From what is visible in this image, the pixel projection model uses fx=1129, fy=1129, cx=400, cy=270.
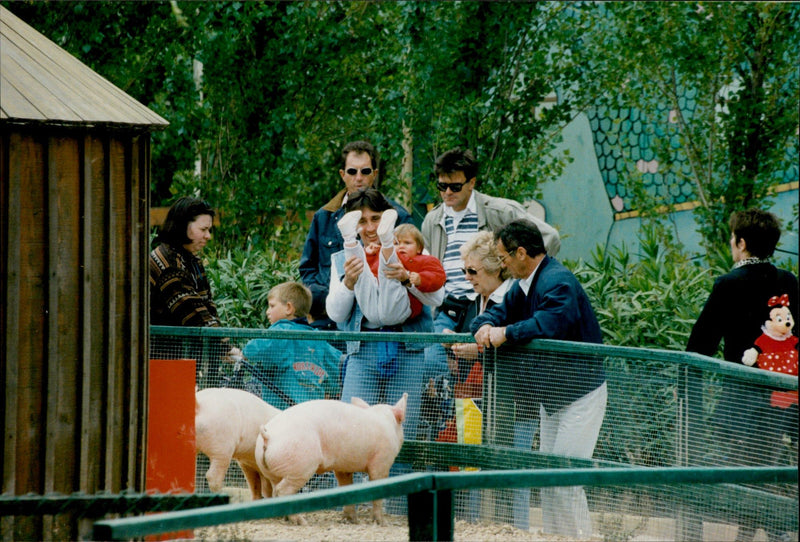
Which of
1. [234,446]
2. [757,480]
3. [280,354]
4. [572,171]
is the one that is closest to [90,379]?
[234,446]

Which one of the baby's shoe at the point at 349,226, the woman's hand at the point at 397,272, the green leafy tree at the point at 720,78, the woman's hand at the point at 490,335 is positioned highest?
the green leafy tree at the point at 720,78

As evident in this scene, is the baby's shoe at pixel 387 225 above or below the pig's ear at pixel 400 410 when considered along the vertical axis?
above

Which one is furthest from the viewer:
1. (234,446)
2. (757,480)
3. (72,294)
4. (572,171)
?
(572,171)

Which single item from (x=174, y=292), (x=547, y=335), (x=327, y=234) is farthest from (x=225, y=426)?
(x=327, y=234)

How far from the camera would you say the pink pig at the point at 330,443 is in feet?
17.7

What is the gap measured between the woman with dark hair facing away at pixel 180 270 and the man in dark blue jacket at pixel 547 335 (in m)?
1.63

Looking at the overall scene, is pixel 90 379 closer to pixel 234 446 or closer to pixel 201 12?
pixel 234 446

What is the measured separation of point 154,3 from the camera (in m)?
11.0

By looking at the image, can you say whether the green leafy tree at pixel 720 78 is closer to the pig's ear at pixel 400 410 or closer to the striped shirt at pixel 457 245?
the striped shirt at pixel 457 245

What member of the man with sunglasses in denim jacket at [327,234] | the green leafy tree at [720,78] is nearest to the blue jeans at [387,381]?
the man with sunglasses in denim jacket at [327,234]

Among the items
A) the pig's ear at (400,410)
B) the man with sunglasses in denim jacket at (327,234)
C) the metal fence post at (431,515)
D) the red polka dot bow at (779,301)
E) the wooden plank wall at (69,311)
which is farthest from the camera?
the man with sunglasses in denim jacket at (327,234)

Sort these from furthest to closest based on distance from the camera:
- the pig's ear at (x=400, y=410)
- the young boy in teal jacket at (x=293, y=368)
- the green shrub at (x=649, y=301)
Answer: the green shrub at (x=649, y=301) → the young boy in teal jacket at (x=293, y=368) → the pig's ear at (x=400, y=410)

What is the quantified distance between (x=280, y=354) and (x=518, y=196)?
4.39 m

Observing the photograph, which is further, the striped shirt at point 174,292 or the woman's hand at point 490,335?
the striped shirt at point 174,292
